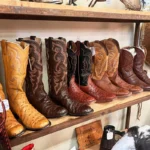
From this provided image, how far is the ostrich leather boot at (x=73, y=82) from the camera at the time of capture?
2.99 ft

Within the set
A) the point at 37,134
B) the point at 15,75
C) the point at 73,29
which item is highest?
the point at 73,29

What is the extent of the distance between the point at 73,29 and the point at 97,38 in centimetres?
18

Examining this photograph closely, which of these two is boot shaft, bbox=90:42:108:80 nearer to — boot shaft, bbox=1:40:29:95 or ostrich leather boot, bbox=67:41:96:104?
ostrich leather boot, bbox=67:41:96:104

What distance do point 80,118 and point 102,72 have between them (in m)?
0.34

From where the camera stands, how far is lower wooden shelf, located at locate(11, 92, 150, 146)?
70cm

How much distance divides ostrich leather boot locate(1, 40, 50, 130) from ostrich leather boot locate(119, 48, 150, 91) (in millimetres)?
604

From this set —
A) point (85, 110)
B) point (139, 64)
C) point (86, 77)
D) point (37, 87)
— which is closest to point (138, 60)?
point (139, 64)

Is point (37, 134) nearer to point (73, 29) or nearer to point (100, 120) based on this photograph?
point (73, 29)

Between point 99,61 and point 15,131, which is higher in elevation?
point 99,61

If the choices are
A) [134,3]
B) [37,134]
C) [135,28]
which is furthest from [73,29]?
[37,134]

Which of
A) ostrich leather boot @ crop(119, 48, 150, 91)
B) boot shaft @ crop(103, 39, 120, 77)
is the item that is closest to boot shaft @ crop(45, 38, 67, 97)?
boot shaft @ crop(103, 39, 120, 77)

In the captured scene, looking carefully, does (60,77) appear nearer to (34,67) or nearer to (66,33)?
(34,67)

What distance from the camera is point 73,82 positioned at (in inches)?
38.5

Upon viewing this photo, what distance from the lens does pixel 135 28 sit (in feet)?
4.63
